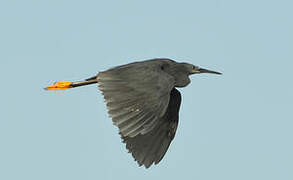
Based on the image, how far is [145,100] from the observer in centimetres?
1018

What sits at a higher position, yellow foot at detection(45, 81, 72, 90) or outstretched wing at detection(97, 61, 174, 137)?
yellow foot at detection(45, 81, 72, 90)

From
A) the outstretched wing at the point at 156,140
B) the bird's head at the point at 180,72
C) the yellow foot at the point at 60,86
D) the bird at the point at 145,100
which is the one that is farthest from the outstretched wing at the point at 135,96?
the yellow foot at the point at 60,86

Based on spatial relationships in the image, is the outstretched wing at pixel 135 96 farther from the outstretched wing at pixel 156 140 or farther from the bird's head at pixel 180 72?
the outstretched wing at pixel 156 140

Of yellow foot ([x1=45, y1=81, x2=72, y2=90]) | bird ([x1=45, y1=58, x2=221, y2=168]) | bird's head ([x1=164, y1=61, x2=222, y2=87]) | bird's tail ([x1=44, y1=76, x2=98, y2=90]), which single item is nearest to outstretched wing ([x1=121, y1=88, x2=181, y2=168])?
bird ([x1=45, y1=58, x2=221, y2=168])

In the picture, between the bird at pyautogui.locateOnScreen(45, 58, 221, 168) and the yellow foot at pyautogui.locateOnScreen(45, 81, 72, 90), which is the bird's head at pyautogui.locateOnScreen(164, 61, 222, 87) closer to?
the bird at pyautogui.locateOnScreen(45, 58, 221, 168)

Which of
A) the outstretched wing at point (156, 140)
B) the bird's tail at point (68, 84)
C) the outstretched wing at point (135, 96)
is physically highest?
the bird's tail at point (68, 84)

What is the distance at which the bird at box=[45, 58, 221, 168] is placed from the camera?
998 centimetres

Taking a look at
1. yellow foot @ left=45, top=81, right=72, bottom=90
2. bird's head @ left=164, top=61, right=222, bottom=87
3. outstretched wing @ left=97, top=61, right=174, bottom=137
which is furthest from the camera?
yellow foot @ left=45, top=81, right=72, bottom=90

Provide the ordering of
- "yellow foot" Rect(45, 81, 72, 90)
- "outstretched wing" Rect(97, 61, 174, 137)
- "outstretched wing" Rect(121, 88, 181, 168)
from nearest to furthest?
"outstretched wing" Rect(97, 61, 174, 137), "outstretched wing" Rect(121, 88, 181, 168), "yellow foot" Rect(45, 81, 72, 90)

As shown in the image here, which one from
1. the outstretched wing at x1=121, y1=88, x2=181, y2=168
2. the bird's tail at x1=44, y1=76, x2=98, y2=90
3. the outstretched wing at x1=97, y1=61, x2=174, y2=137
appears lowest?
the outstretched wing at x1=121, y1=88, x2=181, y2=168

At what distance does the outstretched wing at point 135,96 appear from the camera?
9938 mm

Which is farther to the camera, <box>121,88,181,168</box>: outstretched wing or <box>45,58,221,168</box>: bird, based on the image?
<box>121,88,181,168</box>: outstretched wing

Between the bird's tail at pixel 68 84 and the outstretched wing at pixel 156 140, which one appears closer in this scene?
the outstretched wing at pixel 156 140

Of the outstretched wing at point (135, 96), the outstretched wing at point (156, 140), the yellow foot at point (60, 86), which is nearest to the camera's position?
the outstretched wing at point (135, 96)
